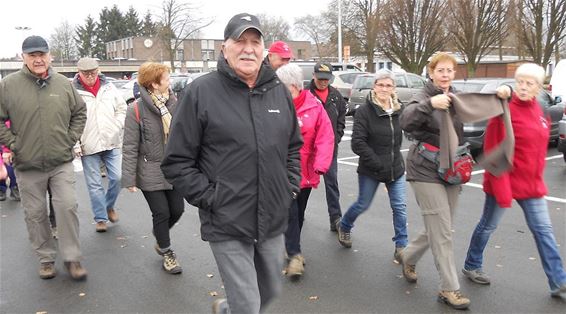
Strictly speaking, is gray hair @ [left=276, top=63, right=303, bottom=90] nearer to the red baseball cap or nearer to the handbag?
the red baseball cap

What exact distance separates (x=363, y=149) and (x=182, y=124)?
94.0 inches

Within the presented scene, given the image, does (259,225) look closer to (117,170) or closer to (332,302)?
(332,302)

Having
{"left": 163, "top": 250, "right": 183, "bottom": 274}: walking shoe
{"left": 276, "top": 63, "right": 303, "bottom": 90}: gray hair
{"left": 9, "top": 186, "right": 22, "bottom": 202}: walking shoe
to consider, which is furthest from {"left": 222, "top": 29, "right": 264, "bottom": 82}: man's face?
{"left": 9, "top": 186, "right": 22, "bottom": 202}: walking shoe

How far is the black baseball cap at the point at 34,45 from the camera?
4.42 m

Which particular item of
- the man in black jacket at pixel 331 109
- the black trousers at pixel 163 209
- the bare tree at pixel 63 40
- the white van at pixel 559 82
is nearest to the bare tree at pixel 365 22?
the white van at pixel 559 82

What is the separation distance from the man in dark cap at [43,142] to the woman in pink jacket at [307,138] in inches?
76.7

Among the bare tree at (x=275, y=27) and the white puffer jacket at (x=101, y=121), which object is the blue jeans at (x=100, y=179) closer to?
the white puffer jacket at (x=101, y=121)

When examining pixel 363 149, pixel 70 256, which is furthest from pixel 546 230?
pixel 70 256

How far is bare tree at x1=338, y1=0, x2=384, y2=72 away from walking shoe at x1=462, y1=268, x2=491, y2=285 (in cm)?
3089

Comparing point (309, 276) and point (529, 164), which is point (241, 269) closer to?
point (309, 276)

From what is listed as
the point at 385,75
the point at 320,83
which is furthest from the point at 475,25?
the point at 385,75

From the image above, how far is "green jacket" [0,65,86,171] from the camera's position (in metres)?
4.45

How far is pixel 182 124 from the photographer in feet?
9.02

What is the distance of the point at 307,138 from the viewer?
4535mm
